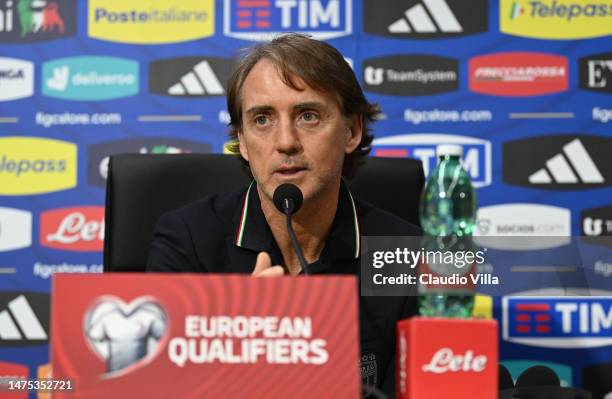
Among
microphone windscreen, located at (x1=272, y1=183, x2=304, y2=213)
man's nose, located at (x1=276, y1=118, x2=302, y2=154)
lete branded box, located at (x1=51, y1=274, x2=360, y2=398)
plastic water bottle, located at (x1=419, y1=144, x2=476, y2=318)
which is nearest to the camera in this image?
lete branded box, located at (x1=51, y1=274, x2=360, y2=398)

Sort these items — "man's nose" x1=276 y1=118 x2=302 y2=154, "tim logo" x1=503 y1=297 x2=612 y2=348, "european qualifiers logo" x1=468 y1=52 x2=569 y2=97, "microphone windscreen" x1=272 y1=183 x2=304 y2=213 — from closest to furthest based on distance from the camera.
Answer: "microphone windscreen" x1=272 y1=183 x2=304 y2=213 < "man's nose" x1=276 y1=118 x2=302 y2=154 < "tim logo" x1=503 y1=297 x2=612 y2=348 < "european qualifiers logo" x1=468 y1=52 x2=569 y2=97

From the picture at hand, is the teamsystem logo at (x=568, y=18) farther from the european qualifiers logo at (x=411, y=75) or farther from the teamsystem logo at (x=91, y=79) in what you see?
the teamsystem logo at (x=91, y=79)

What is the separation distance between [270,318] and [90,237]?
6.53 ft

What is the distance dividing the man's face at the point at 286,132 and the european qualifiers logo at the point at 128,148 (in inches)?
43.9

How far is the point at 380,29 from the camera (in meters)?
2.55

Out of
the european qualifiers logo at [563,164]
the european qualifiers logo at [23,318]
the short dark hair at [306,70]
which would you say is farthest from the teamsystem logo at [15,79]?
the european qualifiers logo at [563,164]

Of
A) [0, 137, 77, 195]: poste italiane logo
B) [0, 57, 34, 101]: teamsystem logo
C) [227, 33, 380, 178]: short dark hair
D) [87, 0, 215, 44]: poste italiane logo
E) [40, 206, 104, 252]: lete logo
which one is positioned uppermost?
[87, 0, 215, 44]: poste italiane logo

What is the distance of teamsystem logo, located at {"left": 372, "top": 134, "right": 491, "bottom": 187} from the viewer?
249 cm

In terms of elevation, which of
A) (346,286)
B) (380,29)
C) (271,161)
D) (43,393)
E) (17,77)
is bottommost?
(43,393)

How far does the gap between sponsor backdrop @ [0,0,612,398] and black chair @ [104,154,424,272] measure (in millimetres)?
976

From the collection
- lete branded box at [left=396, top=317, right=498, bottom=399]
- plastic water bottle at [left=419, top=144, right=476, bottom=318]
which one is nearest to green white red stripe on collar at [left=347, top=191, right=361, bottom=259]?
plastic water bottle at [left=419, top=144, right=476, bottom=318]

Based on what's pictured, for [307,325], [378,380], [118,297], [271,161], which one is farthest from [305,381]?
[271,161]

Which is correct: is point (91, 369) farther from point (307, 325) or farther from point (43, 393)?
point (307, 325)

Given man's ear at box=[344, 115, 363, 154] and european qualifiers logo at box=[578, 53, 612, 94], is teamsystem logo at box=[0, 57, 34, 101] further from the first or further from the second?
european qualifiers logo at box=[578, 53, 612, 94]
